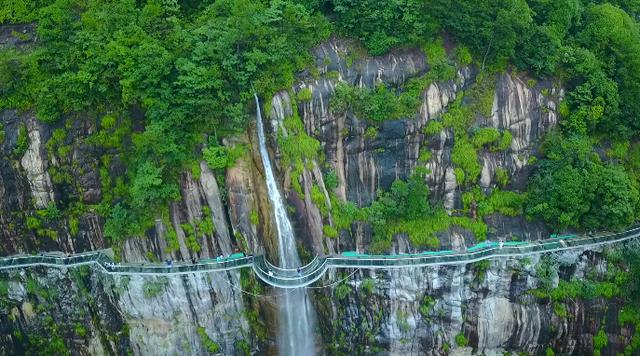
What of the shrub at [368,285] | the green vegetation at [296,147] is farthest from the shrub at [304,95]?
the shrub at [368,285]

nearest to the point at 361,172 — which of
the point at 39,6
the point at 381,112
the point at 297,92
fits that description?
the point at 381,112

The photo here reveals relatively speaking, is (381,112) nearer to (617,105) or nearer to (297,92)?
(297,92)

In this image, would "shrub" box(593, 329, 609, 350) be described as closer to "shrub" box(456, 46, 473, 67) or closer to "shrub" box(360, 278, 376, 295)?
"shrub" box(360, 278, 376, 295)

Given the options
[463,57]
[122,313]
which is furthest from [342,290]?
[463,57]

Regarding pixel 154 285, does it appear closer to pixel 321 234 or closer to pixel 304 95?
pixel 321 234

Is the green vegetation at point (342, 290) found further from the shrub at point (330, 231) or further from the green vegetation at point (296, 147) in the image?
the green vegetation at point (296, 147)

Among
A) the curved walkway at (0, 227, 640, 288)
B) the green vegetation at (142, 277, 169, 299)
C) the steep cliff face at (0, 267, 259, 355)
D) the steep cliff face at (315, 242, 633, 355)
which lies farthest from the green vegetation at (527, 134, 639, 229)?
the green vegetation at (142, 277, 169, 299)
